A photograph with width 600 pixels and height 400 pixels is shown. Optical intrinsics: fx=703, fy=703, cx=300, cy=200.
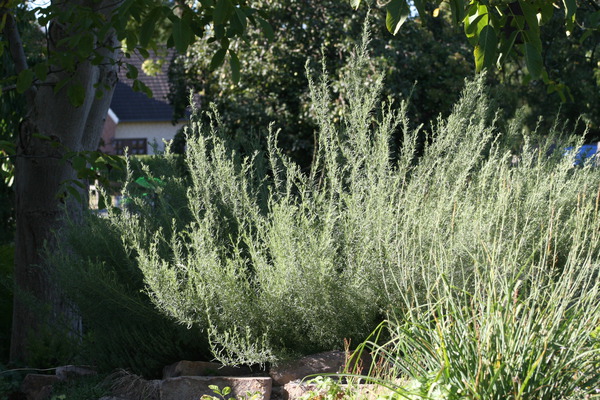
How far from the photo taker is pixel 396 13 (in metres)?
3.16

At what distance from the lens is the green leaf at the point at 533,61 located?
3297 mm

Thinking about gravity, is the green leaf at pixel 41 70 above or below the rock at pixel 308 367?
above

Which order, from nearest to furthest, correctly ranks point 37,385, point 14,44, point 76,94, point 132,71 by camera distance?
point 37,385, point 76,94, point 132,71, point 14,44

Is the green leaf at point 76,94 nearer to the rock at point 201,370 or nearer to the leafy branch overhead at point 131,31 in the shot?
the leafy branch overhead at point 131,31

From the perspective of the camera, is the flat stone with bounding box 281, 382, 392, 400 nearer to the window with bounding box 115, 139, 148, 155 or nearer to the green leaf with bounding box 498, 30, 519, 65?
the green leaf with bounding box 498, 30, 519, 65

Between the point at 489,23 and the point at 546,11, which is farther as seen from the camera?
the point at 546,11

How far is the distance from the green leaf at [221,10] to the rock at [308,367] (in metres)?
1.88

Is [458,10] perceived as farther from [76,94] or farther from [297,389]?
[76,94]

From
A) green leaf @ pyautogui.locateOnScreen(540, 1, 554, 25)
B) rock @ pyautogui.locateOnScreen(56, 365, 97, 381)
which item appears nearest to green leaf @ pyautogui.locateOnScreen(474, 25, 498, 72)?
green leaf @ pyautogui.locateOnScreen(540, 1, 554, 25)

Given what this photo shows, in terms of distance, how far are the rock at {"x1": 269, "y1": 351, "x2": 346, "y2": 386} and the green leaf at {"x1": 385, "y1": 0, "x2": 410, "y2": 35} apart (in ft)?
5.48

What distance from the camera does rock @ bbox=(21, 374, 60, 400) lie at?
414 cm

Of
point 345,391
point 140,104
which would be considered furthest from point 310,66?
point 140,104

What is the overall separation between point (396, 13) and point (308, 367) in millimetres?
1806

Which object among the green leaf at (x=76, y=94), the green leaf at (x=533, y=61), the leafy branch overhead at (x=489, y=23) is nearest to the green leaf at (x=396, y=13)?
the leafy branch overhead at (x=489, y=23)
